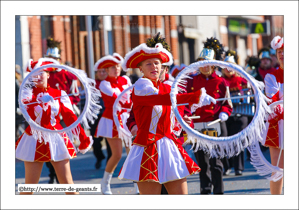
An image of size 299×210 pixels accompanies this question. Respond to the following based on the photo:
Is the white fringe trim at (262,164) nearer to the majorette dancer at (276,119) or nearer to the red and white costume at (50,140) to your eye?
the majorette dancer at (276,119)

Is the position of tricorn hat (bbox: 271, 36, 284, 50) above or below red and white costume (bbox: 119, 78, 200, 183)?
above

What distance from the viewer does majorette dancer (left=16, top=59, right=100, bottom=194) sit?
5.36 meters

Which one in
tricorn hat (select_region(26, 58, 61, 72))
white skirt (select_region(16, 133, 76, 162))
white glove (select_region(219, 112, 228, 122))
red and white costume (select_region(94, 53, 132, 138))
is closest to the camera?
white skirt (select_region(16, 133, 76, 162))

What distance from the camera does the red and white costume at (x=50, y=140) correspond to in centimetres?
536

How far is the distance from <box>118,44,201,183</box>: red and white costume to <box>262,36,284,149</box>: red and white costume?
1.10 m

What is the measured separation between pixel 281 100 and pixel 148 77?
1307mm

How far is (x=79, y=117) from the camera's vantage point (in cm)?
503

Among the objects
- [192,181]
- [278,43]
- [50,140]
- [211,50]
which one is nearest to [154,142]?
[50,140]

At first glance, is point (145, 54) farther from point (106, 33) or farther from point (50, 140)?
point (106, 33)

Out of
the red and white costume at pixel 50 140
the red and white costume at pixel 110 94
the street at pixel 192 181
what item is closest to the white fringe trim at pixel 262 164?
the street at pixel 192 181

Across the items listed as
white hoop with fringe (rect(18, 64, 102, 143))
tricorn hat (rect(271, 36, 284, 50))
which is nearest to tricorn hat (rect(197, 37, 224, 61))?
tricorn hat (rect(271, 36, 284, 50))

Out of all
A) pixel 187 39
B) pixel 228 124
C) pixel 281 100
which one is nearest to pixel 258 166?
pixel 281 100

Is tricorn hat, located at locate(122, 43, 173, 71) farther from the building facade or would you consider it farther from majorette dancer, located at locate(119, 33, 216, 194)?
the building facade

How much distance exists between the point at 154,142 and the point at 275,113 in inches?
52.3
